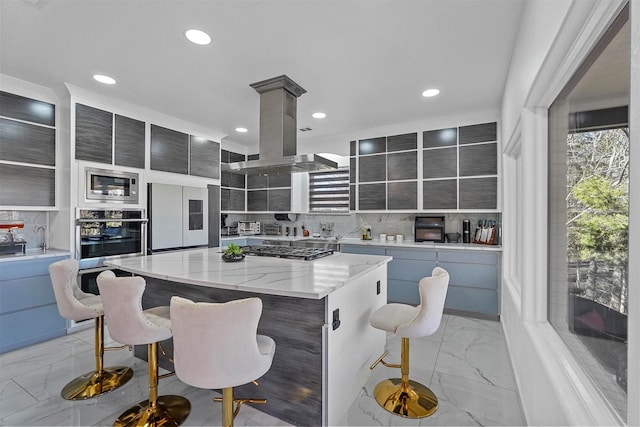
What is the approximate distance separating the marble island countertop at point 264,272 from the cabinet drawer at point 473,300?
1.81 meters

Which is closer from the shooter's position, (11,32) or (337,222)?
(11,32)

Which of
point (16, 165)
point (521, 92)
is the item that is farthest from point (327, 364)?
point (16, 165)

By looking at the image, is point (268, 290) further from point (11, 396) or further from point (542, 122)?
point (11, 396)

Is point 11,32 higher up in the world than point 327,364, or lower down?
higher up

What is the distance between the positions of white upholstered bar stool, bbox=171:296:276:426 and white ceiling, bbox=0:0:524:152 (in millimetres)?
1848

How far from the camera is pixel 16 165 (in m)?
3.07

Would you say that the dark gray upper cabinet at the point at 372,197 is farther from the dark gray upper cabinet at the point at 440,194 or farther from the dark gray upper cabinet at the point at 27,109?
the dark gray upper cabinet at the point at 27,109

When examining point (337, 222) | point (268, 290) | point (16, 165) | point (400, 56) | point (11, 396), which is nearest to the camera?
point (268, 290)

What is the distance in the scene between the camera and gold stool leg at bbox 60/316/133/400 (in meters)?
2.17

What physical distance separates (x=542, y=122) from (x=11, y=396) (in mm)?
3996

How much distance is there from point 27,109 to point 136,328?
298 centimetres

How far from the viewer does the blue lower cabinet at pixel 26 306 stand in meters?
2.85

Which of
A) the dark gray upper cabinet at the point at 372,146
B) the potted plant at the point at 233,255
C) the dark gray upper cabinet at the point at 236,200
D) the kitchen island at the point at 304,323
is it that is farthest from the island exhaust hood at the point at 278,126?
the dark gray upper cabinet at the point at 236,200

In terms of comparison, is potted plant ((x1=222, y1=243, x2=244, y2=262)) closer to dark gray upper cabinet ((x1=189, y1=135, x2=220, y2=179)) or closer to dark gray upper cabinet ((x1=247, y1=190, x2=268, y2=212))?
dark gray upper cabinet ((x1=189, y1=135, x2=220, y2=179))
